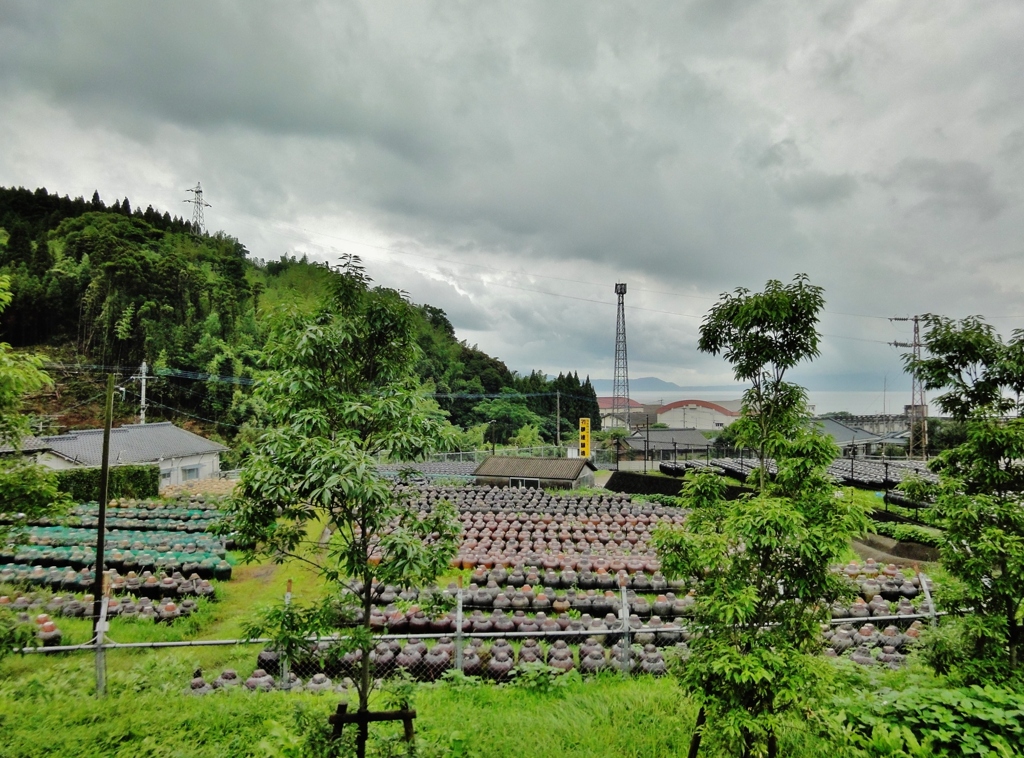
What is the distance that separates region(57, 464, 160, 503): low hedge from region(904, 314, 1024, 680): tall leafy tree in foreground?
28128mm

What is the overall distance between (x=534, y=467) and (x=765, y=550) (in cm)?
2536

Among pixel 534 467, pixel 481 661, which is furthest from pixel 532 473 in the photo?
pixel 481 661

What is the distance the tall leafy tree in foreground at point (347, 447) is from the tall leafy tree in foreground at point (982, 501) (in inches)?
213

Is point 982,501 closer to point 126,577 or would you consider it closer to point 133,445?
point 126,577

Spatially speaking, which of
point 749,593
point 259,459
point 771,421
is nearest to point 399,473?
point 259,459

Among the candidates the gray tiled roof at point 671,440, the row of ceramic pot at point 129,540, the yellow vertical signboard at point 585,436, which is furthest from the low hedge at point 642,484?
the row of ceramic pot at point 129,540

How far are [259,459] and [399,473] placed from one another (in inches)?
57.5

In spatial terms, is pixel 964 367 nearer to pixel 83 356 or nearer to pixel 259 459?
pixel 259 459

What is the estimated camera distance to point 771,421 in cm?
513

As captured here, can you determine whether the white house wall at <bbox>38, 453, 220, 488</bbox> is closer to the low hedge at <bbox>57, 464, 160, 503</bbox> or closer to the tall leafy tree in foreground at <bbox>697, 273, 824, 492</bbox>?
the low hedge at <bbox>57, 464, 160, 503</bbox>

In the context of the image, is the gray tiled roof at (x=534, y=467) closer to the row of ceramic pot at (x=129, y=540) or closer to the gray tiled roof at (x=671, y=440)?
the row of ceramic pot at (x=129, y=540)

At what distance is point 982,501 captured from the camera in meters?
5.35

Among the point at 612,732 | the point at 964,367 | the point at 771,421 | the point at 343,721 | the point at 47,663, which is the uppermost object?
the point at 964,367

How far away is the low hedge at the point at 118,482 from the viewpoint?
73.4 ft
